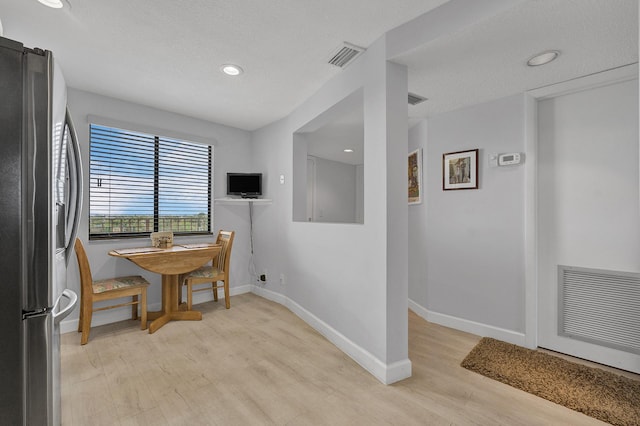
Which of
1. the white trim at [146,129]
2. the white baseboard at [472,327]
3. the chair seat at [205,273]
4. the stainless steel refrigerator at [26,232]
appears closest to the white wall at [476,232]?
the white baseboard at [472,327]

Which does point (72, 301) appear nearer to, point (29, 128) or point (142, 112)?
point (29, 128)

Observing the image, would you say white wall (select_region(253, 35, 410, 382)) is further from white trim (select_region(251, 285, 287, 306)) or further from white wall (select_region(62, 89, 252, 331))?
white wall (select_region(62, 89, 252, 331))

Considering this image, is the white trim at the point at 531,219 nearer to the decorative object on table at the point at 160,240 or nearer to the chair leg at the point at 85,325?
the decorative object on table at the point at 160,240

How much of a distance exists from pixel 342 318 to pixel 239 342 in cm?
93

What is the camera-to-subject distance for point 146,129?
3244mm

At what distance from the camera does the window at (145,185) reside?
118 inches

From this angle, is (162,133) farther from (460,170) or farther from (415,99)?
(460,170)

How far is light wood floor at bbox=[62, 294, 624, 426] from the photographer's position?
5.21 feet

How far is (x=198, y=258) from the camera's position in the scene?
2.98 meters

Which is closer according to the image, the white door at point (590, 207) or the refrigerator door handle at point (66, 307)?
the refrigerator door handle at point (66, 307)

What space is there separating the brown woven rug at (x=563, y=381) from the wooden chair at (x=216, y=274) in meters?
2.51

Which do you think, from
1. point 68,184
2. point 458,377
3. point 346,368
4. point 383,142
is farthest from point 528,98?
point 68,184

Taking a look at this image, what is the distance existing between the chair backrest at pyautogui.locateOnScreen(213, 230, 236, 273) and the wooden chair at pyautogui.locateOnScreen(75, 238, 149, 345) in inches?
32.3

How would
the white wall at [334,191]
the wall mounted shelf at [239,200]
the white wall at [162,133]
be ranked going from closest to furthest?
the white wall at [162,133] < the wall mounted shelf at [239,200] < the white wall at [334,191]
